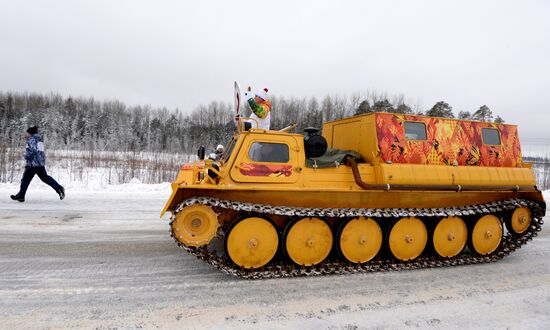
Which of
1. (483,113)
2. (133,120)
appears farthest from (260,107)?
(133,120)

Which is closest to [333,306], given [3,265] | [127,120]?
[3,265]

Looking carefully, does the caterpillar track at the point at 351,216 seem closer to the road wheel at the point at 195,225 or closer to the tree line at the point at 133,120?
the road wheel at the point at 195,225

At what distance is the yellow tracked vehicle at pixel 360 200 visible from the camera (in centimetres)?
543

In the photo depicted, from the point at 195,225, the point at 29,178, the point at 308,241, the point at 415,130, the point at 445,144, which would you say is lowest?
the point at 308,241

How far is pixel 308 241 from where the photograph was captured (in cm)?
567

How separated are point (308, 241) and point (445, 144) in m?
3.20

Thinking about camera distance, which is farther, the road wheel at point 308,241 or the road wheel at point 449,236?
the road wheel at point 449,236

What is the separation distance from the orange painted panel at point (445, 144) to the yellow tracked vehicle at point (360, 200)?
20 millimetres

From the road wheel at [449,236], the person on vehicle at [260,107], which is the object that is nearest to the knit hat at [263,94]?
the person on vehicle at [260,107]

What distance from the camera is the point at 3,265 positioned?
17.8 feet

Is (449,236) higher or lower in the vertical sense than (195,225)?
lower

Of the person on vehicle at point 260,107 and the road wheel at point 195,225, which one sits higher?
the person on vehicle at point 260,107

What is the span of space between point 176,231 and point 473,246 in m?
5.38

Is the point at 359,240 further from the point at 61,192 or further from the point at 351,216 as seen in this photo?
the point at 61,192
